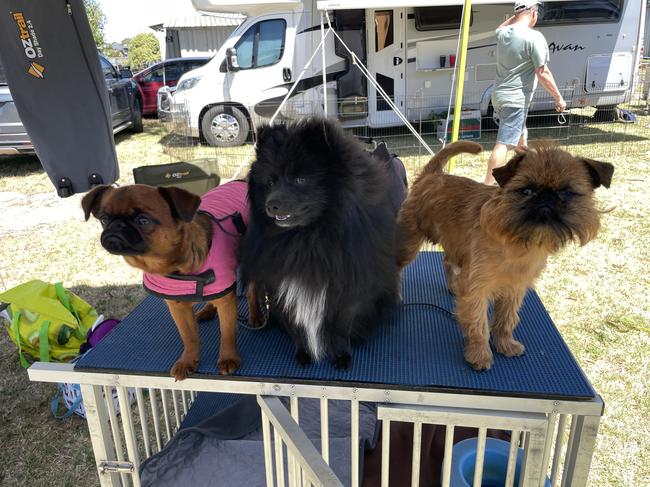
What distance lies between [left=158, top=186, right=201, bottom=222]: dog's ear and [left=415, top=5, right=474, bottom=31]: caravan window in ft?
29.9

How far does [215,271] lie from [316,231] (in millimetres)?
454

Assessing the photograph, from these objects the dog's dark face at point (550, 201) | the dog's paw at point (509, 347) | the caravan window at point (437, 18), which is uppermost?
the caravan window at point (437, 18)

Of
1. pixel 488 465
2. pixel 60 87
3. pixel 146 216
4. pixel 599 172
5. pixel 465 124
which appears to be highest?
pixel 60 87

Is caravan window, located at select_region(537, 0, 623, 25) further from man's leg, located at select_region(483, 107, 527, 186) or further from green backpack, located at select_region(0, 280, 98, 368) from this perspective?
green backpack, located at select_region(0, 280, 98, 368)

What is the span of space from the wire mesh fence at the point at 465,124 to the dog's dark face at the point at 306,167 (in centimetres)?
668

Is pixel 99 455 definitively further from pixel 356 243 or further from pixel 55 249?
pixel 55 249

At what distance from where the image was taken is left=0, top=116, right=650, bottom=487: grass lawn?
2.85 meters

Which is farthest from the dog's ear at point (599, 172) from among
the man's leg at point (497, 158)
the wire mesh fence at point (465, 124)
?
the wire mesh fence at point (465, 124)

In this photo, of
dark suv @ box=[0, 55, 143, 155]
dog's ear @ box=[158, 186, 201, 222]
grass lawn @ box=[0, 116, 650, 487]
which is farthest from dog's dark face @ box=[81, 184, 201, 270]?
dark suv @ box=[0, 55, 143, 155]

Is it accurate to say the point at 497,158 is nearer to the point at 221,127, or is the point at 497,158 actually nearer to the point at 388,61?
the point at 388,61

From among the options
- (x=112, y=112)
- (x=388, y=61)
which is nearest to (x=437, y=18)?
(x=388, y=61)

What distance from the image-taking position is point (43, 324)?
3.31m

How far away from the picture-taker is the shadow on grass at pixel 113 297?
14.4ft

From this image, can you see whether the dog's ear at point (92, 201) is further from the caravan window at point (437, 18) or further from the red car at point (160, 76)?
the red car at point (160, 76)
